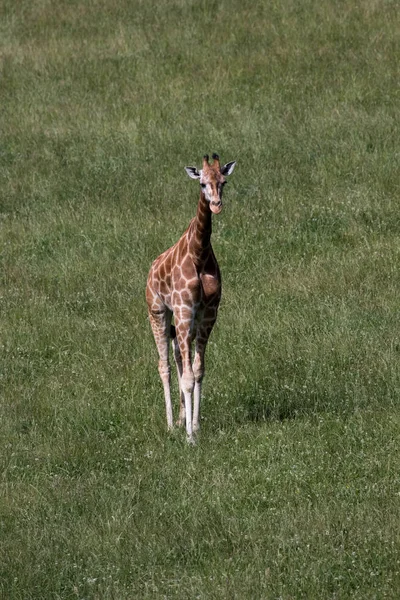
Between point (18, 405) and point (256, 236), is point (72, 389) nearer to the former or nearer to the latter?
point (18, 405)

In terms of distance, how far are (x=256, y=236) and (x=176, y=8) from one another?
11.4 metres

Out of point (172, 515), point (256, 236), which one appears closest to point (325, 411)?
point (172, 515)

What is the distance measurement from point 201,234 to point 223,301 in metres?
3.76

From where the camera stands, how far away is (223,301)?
1477 cm

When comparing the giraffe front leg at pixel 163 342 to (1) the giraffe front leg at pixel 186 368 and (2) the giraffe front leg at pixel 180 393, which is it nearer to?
(2) the giraffe front leg at pixel 180 393

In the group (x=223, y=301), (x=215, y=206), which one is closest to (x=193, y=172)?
(x=215, y=206)

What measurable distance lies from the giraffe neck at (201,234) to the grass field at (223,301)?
1.58m

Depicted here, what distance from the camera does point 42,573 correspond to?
8.60 metres

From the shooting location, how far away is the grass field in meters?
8.85

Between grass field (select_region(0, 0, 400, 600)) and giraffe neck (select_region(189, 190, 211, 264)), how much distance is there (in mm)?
1578

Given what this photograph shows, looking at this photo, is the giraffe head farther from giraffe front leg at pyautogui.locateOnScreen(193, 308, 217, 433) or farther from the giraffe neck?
giraffe front leg at pyautogui.locateOnScreen(193, 308, 217, 433)

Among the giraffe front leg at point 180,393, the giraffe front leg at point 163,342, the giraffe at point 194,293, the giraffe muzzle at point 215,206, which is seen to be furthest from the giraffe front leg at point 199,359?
the giraffe muzzle at point 215,206

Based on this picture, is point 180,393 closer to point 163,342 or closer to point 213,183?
point 163,342

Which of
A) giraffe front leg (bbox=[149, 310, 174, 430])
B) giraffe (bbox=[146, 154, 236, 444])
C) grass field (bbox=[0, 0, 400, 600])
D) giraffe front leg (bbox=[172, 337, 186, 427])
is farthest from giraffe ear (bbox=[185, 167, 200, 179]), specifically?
grass field (bbox=[0, 0, 400, 600])
